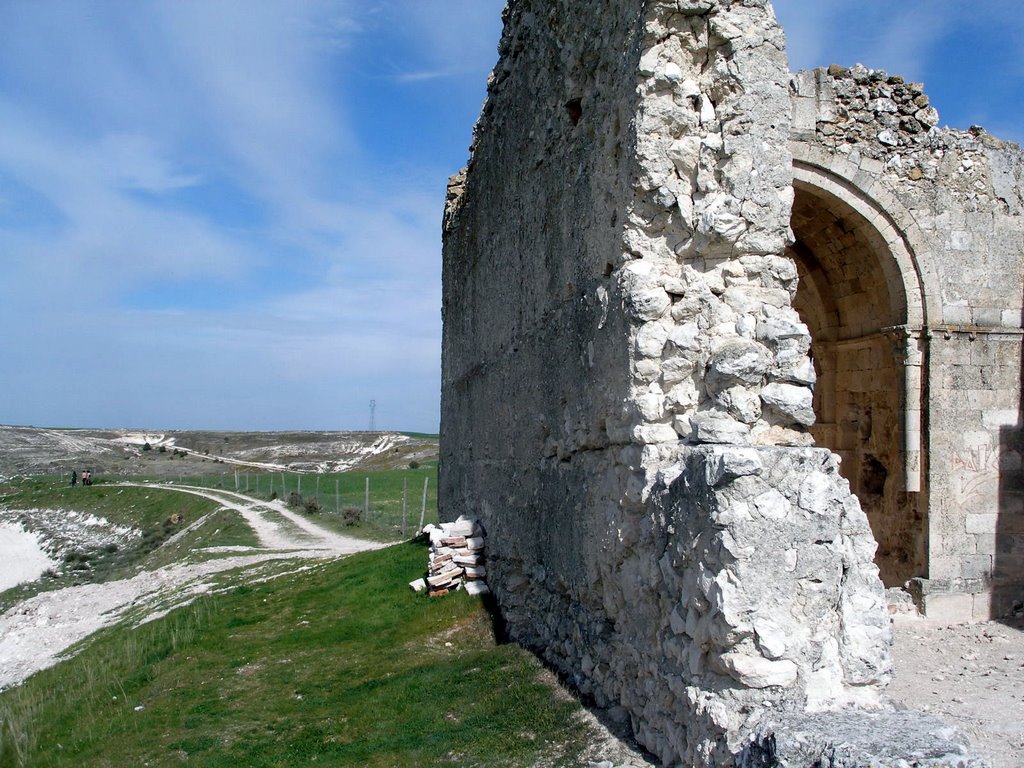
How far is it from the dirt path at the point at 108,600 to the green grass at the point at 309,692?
91.8 inches

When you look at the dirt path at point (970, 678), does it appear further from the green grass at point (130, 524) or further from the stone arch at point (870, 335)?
the green grass at point (130, 524)

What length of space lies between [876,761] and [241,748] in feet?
16.5

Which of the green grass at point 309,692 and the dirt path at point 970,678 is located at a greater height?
the dirt path at point 970,678

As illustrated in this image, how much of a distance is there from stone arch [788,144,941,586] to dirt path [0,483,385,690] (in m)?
9.90

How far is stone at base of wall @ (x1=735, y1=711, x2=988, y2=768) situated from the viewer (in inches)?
107

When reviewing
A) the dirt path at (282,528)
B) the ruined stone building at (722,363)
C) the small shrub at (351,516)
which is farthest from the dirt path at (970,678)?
the small shrub at (351,516)

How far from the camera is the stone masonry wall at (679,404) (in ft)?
12.3

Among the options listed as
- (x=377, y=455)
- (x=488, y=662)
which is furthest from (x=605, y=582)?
(x=377, y=455)

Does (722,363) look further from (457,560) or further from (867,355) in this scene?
(867,355)

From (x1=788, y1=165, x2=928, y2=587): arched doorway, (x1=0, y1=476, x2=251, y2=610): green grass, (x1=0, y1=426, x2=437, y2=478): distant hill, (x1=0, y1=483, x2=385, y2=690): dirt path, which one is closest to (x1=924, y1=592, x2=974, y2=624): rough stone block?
(x1=788, y1=165, x2=928, y2=587): arched doorway

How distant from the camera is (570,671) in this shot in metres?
5.91

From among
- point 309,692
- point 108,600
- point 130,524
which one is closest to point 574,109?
point 309,692

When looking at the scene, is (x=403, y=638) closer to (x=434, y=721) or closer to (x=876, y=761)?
(x=434, y=721)

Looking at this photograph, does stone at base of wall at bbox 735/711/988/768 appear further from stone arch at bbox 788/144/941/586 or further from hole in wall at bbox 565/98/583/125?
stone arch at bbox 788/144/941/586
